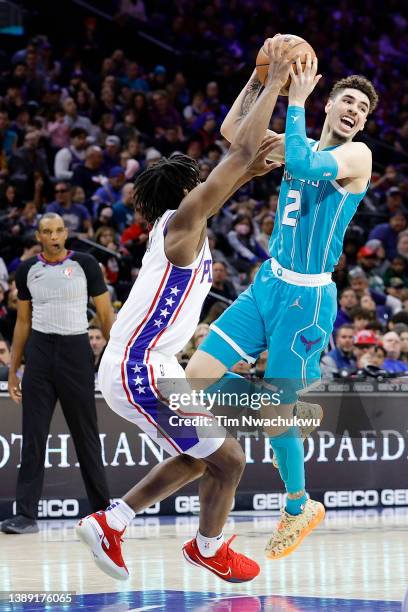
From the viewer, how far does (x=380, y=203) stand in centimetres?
1681

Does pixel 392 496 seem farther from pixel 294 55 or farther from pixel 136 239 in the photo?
pixel 294 55

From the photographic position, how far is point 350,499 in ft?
32.9

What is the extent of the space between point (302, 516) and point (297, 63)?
2.24m

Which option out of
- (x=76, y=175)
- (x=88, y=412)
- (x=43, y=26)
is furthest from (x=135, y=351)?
(x=43, y=26)

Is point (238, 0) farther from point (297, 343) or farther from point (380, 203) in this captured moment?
point (297, 343)

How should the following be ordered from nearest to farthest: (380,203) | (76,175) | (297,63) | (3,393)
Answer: (297,63)
(3,393)
(76,175)
(380,203)

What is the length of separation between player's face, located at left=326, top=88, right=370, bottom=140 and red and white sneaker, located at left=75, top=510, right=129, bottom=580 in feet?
7.41

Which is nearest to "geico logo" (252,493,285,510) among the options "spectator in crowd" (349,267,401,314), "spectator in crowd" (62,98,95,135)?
"spectator in crowd" (349,267,401,314)

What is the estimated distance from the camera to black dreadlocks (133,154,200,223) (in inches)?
202

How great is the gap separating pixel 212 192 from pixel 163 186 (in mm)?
332

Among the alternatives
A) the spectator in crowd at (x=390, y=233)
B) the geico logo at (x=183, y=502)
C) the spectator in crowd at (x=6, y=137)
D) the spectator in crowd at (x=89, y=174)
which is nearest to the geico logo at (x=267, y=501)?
the geico logo at (x=183, y=502)

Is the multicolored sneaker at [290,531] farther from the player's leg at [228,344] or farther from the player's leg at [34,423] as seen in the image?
the player's leg at [34,423]

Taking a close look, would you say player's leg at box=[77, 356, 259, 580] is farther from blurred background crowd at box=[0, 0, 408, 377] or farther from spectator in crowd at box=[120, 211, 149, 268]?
spectator in crowd at box=[120, 211, 149, 268]
